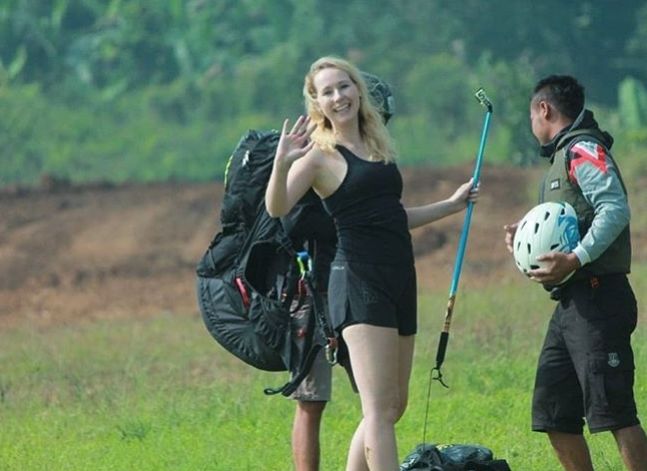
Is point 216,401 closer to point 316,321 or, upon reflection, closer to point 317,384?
point 317,384

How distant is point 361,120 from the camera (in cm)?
733

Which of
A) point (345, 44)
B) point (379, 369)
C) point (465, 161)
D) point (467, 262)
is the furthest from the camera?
point (345, 44)

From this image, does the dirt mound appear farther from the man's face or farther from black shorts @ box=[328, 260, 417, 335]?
black shorts @ box=[328, 260, 417, 335]

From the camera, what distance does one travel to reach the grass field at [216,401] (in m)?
9.27

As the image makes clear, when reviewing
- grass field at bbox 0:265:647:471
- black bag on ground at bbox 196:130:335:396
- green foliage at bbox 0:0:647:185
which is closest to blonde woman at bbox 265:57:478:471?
black bag on ground at bbox 196:130:335:396

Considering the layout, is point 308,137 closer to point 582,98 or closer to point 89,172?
point 582,98

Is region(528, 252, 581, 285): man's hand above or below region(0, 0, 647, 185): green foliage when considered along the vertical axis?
below

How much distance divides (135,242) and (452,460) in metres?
14.6

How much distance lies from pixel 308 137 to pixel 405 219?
19.9 inches

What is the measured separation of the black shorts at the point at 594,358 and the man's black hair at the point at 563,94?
0.72 meters

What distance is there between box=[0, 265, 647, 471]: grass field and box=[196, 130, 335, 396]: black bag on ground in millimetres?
1246

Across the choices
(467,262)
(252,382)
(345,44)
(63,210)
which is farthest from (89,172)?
(252,382)

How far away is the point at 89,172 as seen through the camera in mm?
27609

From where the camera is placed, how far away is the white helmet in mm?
7230
